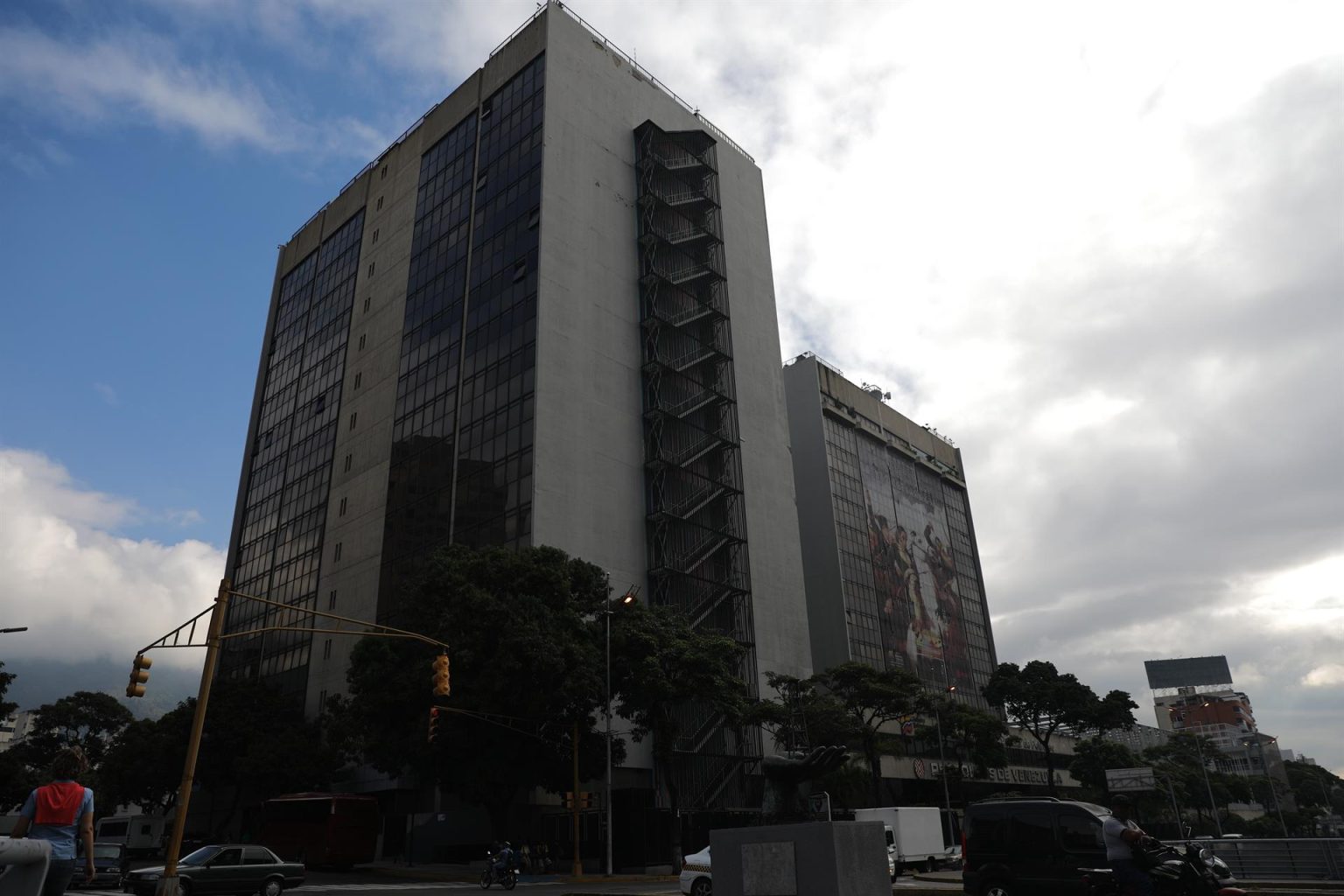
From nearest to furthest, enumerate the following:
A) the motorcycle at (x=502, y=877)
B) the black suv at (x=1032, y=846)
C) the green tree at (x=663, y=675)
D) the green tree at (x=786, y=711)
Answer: the black suv at (x=1032, y=846) → the motorcycle at (x=502, y=877) → the green tree at (x=663, y=675) → the green tree at (x=786, y=711)

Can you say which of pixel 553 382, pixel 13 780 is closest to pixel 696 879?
pixel 553 382

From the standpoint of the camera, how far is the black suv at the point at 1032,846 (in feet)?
54.9

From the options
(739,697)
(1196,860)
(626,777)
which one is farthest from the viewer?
(626,777)

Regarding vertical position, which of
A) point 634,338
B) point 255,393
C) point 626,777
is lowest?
point 626,777

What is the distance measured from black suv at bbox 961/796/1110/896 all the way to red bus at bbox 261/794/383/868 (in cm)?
3681

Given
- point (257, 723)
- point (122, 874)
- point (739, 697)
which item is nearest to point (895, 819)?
point (739, 697)

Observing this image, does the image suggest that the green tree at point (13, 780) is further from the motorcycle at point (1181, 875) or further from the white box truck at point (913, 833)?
the motorcycle at point (1181, 875)

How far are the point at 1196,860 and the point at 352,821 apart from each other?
43357mm

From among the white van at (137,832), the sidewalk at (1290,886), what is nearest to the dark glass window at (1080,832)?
the sidewalk at (1290,886)

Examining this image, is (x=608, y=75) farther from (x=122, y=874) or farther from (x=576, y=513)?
(x=122, y=874)

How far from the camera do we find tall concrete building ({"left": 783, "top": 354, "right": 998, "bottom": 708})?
87812 mm

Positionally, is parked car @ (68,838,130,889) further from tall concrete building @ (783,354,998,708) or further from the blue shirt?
tall concrete building @ (783,354,998,708)

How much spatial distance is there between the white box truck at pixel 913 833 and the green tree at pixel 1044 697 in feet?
97.3

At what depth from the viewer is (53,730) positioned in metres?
87.8
